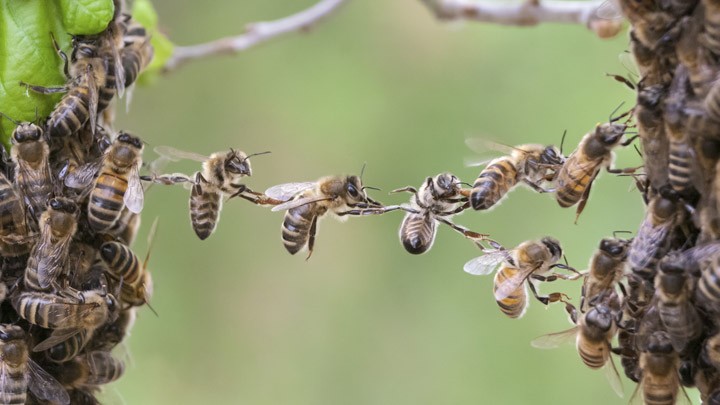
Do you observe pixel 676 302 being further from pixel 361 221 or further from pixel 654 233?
pixel 361 221

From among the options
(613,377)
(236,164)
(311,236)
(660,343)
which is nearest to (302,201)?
(311,236)

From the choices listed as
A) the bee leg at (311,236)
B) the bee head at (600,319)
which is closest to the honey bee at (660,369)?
the bee head at (600,319)

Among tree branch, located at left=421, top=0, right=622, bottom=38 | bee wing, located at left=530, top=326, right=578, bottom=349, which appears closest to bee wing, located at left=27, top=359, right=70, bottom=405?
bee wing, located at left=530, top=326, right=578, bottom=349

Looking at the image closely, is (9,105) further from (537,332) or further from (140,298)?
(537,332)

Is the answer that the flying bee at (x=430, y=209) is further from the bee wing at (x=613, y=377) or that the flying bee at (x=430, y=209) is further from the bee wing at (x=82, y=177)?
the bee wing at (x=82, y=177)

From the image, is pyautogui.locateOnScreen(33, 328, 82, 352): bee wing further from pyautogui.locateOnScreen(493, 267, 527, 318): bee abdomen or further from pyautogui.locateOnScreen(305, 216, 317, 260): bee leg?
pyautogui.locateOnScreen(493, 267, 527, 318): bee abdomen

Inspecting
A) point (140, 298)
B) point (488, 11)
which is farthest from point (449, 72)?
point (140, 298)
